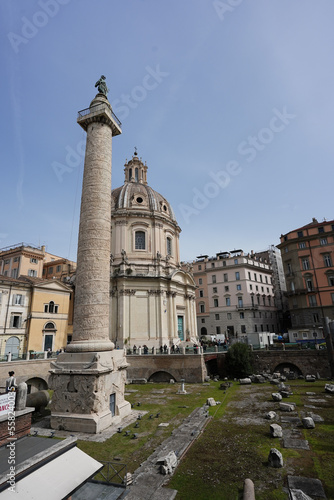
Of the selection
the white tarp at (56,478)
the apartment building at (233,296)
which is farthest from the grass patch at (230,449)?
the apartment building at (233,296)

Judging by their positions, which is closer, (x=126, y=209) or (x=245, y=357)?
(x=245, y=357)

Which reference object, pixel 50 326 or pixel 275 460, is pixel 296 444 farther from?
pixel 50 326

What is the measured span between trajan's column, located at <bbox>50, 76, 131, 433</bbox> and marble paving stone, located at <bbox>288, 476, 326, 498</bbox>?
8116mm

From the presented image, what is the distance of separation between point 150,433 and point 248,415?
16.8 feet

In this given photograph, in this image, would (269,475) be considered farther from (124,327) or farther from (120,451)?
(124,327)

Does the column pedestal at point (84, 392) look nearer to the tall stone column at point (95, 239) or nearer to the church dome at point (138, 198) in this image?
the tall stone column at point (95, 239)

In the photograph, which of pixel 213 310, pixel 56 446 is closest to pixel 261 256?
pixel 213 310

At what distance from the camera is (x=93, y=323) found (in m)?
15.1

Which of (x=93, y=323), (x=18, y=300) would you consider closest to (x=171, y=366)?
(x=93, y=323)

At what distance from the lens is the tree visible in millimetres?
26688

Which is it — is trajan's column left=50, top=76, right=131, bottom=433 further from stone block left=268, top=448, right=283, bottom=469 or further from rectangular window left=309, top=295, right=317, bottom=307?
rectangular window left=309, top=295, right=317, bottom=307

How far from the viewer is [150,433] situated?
1264cm

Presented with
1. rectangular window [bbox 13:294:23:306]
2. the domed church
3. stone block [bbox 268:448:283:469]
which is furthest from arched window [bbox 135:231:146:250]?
stone block [bbox 268:448:283:469]

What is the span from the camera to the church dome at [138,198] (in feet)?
121
